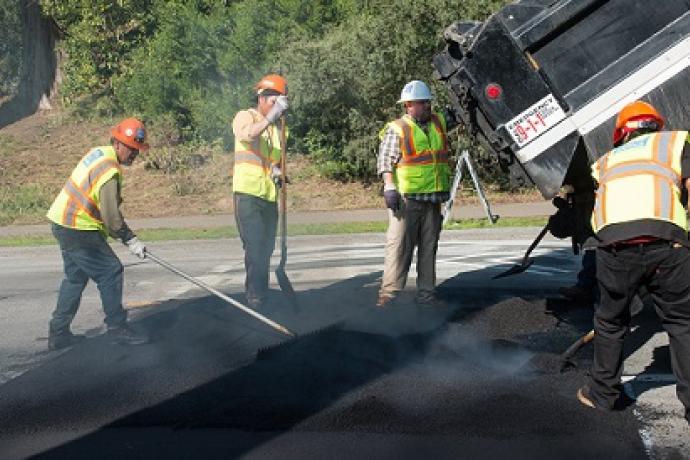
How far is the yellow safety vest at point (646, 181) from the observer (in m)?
4.80

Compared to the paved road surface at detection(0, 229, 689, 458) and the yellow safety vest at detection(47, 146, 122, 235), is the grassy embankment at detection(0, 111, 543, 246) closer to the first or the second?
the paved road surface at detection(0, 229, 689, 458)

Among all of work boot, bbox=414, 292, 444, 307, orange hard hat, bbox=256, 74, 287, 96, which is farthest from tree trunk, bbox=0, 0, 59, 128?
work boot, bbox=414, 292, 444, 307

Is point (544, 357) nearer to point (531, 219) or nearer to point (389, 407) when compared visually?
point (389, 407)

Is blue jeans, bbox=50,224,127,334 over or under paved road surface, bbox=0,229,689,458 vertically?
over

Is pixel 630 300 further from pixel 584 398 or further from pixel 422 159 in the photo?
pixel 422 159

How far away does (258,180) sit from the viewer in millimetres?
7781

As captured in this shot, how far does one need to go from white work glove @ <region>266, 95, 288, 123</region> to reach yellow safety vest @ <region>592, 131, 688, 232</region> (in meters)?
3.14

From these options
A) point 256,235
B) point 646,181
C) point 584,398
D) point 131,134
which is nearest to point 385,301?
point 256,235

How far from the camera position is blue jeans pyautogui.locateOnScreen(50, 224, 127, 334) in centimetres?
703

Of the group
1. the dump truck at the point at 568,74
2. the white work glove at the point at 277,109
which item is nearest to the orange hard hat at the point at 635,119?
the dump truck at the point at 568,74

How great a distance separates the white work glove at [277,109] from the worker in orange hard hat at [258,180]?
0.01m

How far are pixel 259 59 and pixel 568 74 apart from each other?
15.4 metres

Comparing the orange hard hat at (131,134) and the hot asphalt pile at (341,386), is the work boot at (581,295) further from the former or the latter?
the orange hard hat at (131,134)

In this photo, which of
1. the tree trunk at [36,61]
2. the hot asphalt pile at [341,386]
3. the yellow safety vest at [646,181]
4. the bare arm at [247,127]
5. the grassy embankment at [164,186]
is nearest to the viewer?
the yellow safety vest at [646,181]
